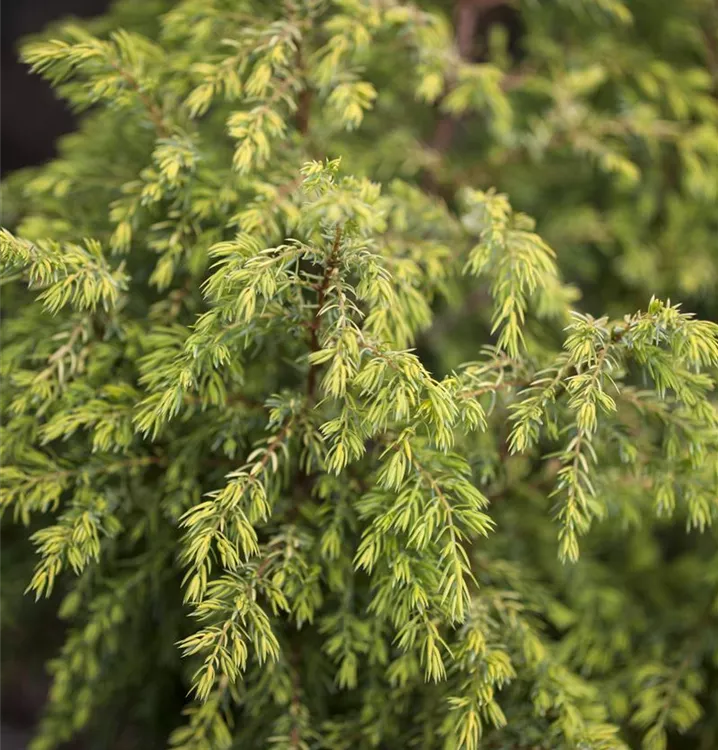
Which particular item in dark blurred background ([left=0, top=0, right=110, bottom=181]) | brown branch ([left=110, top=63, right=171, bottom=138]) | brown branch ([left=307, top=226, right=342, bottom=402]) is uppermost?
brown branch ([left=110, top=63, right=171, bottom=138])

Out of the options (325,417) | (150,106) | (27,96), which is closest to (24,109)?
(27,96)

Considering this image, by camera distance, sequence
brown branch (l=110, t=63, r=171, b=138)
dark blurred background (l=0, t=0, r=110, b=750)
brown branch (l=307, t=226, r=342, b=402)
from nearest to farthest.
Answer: brown branch (l=307, t=226, r=342, b=402) < brown branch (l=110, t=63, r=171, b=138) < dark blurred background (l=0, t=0, r=110, b=750)

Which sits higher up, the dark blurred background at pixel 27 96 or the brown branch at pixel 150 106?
the brown branch at pixel 150 106

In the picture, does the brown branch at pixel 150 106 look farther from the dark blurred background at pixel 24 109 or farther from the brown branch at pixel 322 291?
the dark blurred background at pixel 24 109

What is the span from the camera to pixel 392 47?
138 centimetres

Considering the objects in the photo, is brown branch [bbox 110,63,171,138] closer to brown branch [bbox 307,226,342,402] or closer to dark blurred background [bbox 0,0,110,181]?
brown branch [bbox 307,226,342,402]

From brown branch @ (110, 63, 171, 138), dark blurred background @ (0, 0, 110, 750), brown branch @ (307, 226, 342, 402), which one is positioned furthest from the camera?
dark blurred background @ (0, 0, 110, 750)

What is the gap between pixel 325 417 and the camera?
979 millimetres

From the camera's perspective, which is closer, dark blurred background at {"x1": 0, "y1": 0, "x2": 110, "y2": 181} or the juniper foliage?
the juniper foliage

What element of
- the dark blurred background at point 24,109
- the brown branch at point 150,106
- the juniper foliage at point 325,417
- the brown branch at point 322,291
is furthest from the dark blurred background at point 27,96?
the brown branch at point 322,291

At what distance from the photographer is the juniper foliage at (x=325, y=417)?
2.85ft

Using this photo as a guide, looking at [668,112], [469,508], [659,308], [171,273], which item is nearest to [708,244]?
[668,112]

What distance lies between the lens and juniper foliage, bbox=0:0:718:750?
868 mm

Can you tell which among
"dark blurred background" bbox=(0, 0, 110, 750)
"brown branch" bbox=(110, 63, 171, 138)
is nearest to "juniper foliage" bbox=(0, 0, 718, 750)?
"brown branch" bbox=(110, 63, 171, 138)
